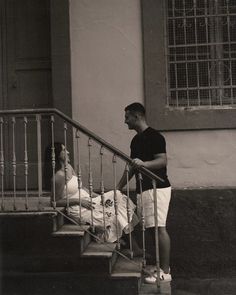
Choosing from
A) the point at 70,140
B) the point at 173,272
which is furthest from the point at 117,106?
the point at 173,272

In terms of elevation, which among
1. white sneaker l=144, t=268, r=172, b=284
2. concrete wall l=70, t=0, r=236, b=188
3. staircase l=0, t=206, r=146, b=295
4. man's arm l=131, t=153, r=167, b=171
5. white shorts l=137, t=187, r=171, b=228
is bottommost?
white sneaker l=144, t=268, r=172, b=284

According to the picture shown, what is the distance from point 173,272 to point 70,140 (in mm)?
1968

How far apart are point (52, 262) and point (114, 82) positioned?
2370 millimetres

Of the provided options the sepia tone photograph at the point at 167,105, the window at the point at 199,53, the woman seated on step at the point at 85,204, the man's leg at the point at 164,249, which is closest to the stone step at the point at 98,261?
the woman seated on step at the point at 85,204

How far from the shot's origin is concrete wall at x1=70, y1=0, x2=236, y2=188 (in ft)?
22.2

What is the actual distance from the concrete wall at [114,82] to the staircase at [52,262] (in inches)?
56.7

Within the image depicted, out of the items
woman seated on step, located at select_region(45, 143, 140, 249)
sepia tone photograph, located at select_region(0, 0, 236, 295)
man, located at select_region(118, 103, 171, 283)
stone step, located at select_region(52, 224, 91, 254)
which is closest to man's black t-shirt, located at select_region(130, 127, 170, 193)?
man, located at select_region(118, 103, 171, 283)

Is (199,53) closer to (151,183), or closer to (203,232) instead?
(151,183)

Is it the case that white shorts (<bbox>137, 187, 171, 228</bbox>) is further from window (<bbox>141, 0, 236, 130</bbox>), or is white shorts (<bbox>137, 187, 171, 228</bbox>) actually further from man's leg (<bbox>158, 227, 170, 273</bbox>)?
window (<bbox>141, 0, 236, 130</bbox>)

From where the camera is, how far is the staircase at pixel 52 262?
5.48 m

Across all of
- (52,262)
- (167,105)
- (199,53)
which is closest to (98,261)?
(52,262)

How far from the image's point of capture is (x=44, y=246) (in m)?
5.54

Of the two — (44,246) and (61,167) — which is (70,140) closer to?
(61,167)

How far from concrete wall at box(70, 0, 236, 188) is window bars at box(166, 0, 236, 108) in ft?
1.29
